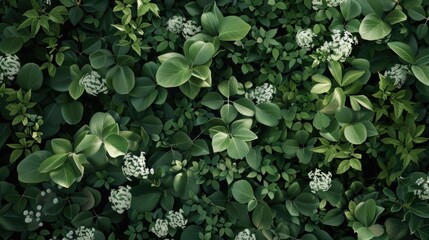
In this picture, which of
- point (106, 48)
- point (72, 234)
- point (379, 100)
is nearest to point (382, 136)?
point (379, 100)

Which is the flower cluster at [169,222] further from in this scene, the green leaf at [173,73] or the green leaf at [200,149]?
the green leaf at [173,73]

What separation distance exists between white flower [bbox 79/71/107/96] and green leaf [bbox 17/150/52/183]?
28cm

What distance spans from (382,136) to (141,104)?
92 cm

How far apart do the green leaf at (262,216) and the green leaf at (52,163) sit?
0.72 meters

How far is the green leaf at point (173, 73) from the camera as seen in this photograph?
197 cm

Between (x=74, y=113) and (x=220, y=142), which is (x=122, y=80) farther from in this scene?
(x=220, y=142)

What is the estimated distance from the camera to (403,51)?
78.3 inches

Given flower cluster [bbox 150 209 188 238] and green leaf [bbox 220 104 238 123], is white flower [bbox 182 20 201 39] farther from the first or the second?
flower cluster [bbox 150 209 188 238]

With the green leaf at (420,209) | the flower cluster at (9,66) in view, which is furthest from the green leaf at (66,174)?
the green leaf at (420,209)

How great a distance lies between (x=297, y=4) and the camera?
2.12 metres

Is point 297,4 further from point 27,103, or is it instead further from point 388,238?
point 27,103

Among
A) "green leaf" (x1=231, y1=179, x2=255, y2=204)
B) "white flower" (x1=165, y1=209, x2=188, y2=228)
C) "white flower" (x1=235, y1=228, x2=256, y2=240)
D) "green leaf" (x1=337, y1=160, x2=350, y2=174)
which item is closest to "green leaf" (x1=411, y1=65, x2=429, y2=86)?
"green leaf" (x1=337, y1=160, x2=350, y2=174)

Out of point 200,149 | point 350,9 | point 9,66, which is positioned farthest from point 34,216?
point 350,9

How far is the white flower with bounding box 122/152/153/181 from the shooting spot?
81.1 inches
